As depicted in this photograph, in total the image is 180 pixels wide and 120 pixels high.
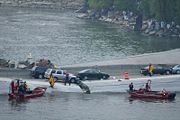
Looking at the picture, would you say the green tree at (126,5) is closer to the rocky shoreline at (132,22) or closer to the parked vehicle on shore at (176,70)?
the rocky shoreline at (132,22)

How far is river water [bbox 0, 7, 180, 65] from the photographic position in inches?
3712

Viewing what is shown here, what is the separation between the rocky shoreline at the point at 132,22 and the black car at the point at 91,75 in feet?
178

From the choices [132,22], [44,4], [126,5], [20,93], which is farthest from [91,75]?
[44,4]

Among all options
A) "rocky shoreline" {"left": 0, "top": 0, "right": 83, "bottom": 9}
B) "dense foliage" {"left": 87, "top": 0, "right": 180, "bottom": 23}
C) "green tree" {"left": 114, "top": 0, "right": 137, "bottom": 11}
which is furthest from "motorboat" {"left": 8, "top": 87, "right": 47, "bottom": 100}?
"rocky shoreline" {"left": 0, "top": 0, "right": 83, "bottom": 9}

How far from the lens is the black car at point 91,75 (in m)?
64.2

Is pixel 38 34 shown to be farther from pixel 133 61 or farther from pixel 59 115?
pixel 59 115

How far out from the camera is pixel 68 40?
109375 millimetres

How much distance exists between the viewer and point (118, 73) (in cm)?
6656

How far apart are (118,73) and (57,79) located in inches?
215

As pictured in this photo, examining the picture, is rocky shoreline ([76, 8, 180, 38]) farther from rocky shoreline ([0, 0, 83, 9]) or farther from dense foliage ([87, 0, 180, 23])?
rocky shoreline ([0, 0, 83, 9])

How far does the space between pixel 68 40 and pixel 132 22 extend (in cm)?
2743

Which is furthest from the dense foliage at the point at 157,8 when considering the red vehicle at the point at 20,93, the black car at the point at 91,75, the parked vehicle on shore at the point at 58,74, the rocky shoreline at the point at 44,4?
the red vehicle at the point at 20,93

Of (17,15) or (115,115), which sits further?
(17,15)

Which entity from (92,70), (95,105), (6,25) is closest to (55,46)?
(6,25)
